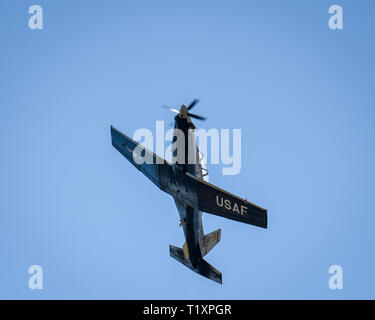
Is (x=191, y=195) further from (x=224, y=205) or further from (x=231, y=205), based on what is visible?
(x=231, y=205)

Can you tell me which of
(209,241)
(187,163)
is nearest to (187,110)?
(187,163)

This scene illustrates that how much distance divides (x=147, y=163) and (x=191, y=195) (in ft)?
16.0

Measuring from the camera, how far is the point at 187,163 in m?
29.4

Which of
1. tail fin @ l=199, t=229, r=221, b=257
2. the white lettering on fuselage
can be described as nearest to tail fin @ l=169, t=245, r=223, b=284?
tail fin @ l=199, t=229, r=221, b=257

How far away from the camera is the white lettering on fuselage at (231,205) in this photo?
27.7 meters
